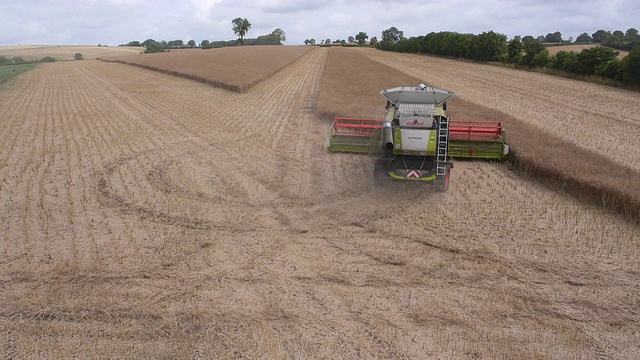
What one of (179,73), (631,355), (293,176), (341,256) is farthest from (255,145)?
(179,73)

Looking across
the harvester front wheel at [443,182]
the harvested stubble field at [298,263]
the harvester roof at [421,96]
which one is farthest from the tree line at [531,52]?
the harvester front wheel at [443,182]

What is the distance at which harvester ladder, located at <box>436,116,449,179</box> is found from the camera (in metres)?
8.30

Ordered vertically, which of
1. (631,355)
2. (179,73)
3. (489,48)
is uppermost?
(489,48)

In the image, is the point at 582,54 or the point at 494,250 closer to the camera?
the point at 494,250

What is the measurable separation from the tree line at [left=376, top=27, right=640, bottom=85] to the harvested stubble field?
20.5 metres

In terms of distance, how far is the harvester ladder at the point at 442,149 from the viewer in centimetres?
830

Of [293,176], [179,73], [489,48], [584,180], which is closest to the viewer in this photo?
[584,180]

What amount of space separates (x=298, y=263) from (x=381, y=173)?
3410mm

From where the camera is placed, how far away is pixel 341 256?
6445 millimetres

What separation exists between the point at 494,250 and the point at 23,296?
22.5ft

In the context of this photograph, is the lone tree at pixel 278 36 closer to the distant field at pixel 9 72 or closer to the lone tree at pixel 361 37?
the lone tree at pixel 361 37

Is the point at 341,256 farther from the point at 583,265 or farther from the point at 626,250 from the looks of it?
the point at 626,250

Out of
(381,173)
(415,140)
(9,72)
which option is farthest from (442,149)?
(9,72)

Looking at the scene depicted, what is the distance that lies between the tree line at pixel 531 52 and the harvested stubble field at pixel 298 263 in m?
20.5
